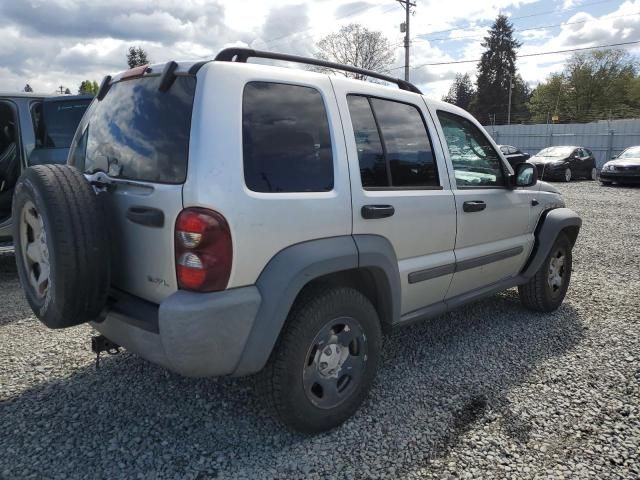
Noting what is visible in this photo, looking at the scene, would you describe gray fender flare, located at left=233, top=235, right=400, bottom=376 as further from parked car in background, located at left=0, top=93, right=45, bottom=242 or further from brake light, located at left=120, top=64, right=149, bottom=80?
parked car in background, located at left=0, top=93, right=45, bottom=242

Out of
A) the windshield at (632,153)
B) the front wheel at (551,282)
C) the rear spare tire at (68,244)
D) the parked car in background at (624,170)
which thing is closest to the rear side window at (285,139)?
the rear spare tire at (68,244)

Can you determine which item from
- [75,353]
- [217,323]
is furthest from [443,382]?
[75,353]

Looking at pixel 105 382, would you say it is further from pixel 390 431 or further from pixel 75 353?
pixel 390 431

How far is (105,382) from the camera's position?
3230 millimetres

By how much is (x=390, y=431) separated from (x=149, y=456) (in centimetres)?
127

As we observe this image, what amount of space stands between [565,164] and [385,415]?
19.6 meters

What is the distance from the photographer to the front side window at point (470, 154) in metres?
3.57

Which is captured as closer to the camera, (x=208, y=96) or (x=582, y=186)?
(x=208, y=96)

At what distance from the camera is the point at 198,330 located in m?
2.16

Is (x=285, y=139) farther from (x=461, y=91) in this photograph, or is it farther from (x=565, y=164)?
(x=461, y=91)

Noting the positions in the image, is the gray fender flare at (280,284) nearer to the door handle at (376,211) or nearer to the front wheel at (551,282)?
the door handle at (376,211)

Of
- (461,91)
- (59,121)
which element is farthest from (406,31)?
(461,91)

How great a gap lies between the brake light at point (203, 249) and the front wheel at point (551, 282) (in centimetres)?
327

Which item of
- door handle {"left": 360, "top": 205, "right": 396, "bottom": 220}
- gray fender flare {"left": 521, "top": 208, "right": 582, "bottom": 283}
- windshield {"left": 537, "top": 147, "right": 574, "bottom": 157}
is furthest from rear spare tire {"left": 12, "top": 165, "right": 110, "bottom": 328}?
windshield {"left": 537, "top": 147, "right": 574, "bottom": 157}
